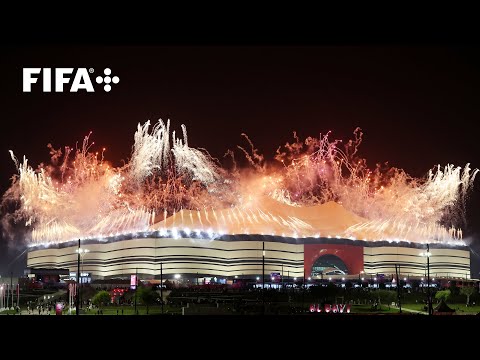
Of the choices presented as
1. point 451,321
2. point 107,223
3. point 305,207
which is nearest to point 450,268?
point 305,207

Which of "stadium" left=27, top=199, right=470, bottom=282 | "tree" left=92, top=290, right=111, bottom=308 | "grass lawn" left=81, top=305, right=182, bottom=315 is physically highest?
"stadium" left=27, top=199, right=470, bottom=282

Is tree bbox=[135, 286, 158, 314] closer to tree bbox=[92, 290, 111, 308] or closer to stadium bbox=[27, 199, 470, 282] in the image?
tree bbox=[92, 290, 111, 308]

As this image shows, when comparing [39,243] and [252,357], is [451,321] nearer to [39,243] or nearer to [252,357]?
[252,357]

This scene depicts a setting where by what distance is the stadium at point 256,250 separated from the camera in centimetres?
9744

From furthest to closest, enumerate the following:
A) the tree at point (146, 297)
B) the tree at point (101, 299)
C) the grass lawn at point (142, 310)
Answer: the tree at point (146, 297)
the tree at point (101, 299)
the grass lawn at point (142, 310)

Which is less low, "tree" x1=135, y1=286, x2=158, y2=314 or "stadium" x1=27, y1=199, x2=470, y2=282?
"stadium" x1=27, y1=199, x2=470, y2=282

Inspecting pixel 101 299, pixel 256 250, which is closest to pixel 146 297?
pixel 101 299

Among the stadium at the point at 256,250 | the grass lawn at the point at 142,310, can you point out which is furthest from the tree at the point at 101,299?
the stadium at the point at 256,250

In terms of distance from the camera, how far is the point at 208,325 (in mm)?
15656

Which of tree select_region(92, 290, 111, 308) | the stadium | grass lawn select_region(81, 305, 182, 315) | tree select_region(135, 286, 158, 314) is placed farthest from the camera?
the stadium

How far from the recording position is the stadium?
320 ft

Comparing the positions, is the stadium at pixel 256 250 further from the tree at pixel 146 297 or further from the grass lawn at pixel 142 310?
the grass lawn at pixel 142 310

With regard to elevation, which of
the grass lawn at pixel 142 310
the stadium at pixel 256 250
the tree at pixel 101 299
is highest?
the stadium at pixel 256 250

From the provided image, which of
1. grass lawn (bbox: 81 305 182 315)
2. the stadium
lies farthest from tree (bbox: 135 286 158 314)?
the stadium
